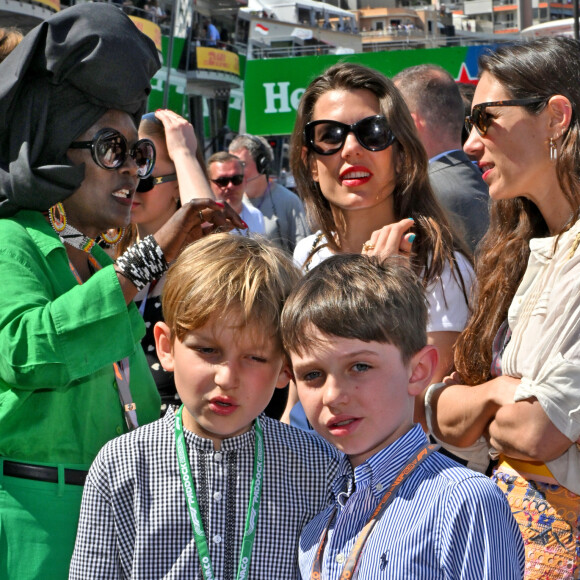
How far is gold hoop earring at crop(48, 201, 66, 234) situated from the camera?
8.00 feet

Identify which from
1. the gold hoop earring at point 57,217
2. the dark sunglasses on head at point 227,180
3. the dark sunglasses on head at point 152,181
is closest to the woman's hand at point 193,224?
the gold hoop earring at point 57,217

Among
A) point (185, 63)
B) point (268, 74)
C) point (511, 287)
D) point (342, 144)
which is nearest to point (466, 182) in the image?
point (342, 144)

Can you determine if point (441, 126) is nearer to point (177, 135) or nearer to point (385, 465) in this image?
point (177, 135)

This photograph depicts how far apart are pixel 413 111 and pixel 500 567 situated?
3643mm

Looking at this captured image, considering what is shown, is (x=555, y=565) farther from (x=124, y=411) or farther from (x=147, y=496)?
(x=124, y=411)

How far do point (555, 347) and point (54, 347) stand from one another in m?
1.24

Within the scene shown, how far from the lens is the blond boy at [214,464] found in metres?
1.98

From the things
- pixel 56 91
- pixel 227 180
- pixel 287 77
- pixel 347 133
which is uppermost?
pixel 287 77

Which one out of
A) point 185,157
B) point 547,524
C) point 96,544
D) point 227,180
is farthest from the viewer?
point 227,180

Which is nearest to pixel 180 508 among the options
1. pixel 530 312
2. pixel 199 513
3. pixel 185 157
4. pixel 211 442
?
pixel 199 513

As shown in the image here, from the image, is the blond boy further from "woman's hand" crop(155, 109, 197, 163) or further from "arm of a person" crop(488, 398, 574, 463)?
"woman's hand" crop(155, 109, 197, 163)

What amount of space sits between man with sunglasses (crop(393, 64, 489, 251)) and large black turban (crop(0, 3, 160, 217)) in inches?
93.2

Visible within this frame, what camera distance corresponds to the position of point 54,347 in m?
2.01

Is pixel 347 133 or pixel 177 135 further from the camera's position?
pixel 177 135
